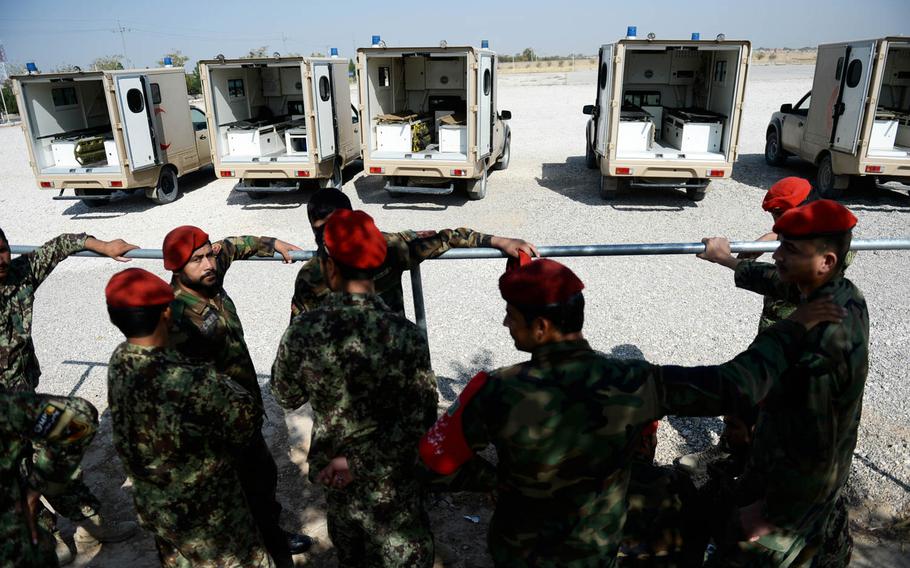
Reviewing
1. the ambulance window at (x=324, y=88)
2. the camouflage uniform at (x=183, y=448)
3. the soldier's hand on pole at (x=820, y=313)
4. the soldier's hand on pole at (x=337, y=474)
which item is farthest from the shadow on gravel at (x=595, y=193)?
the camouflage uniform at (x=183, y=448)

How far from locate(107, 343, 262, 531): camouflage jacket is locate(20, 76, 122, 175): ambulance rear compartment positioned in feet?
33.3

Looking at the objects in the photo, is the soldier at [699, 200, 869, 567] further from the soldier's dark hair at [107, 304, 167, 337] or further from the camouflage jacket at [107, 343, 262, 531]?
the soldier's dark hair at [107, 304, 167, 337]

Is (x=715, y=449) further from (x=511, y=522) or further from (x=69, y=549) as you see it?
(x=69, y=549)

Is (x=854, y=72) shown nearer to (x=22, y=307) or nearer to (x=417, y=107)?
(x=417, y=107)

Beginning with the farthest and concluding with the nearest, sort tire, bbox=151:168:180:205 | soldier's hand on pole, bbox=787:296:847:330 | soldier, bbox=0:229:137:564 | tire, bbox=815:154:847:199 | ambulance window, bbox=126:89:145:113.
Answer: tire, bbox=151:168:180:205 < ambulance window, bbox=126:89:145:113 < tire, bbox=815:154:847:199 < soldier, bbox=0:229:137:564 < soldier's hand on pole, bbox=787:296:847:330

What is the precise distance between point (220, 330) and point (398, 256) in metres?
0.87

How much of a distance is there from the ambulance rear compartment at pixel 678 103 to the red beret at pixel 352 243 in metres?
8.87

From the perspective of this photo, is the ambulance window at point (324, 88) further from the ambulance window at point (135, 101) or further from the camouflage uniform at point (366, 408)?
the camouflage uniform at point (366, 408)

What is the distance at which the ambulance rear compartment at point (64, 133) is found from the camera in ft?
37.3

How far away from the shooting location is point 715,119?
1113 centimetres

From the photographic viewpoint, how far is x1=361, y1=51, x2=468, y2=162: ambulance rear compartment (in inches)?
449

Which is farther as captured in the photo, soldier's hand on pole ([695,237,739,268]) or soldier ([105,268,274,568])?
soldier's hand on pole ([695,237,739,268])

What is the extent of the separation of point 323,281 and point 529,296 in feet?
4.91

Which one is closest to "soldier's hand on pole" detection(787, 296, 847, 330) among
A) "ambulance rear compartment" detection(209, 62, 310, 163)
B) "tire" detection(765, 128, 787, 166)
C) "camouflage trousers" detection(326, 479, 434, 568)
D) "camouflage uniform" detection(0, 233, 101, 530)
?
"camouflage trousers" detection(326, 479, 434, 568)
